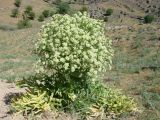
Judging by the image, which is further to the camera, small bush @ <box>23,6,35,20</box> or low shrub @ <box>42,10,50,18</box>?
small bush @ <box>23,6,35,20</box>

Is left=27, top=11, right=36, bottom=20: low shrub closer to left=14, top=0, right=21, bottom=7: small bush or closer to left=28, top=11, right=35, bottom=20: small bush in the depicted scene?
left=28, top=11, right=35, bottom=20: small bush

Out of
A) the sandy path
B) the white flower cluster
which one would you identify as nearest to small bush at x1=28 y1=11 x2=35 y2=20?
the sandy path

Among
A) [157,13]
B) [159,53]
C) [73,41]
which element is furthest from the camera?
[157,13]

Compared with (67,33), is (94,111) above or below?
below

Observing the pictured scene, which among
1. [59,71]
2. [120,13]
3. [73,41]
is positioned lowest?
[120,13]

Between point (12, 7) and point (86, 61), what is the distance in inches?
2365

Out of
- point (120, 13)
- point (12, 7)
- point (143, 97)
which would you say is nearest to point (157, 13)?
point (120, 13)

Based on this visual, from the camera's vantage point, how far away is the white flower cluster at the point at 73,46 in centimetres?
982

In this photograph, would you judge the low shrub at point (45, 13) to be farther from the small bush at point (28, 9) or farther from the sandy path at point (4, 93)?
the sandy path at point (4, 93)

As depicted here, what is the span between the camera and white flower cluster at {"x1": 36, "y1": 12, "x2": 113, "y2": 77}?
982 cm

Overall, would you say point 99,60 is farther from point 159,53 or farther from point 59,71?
point 159,53

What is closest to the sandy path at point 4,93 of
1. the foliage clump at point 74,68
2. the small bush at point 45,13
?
the foliage clump at point 74,68

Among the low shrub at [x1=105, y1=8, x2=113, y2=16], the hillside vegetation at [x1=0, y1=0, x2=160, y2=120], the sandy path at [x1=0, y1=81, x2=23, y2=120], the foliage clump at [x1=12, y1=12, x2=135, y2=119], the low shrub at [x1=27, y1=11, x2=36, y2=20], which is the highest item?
the foliage clump at [x1=12, y1=12, x2=135, y2=119]

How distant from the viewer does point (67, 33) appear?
990 centimetres
